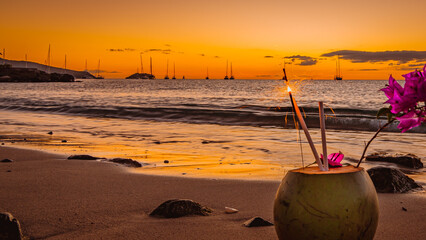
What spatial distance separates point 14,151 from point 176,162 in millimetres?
3099

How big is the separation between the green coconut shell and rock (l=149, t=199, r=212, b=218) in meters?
1.88

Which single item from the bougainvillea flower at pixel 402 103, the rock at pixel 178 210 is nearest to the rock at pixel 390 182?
the rock at pixel 178 210

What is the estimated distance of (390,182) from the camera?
480 centimetres

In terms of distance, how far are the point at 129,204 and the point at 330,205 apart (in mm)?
2714

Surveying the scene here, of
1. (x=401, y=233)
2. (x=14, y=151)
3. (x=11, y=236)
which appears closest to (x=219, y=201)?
(x=401, y=233)

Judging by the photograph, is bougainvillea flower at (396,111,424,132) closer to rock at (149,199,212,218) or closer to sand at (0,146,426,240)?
sand at (0,146,426,240)

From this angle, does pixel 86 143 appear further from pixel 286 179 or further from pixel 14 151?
pixel 286 179

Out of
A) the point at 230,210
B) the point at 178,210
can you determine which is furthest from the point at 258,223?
the point at 178,210

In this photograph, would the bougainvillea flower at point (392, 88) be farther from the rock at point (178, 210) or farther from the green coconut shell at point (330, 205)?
the rock at point (178, 210)

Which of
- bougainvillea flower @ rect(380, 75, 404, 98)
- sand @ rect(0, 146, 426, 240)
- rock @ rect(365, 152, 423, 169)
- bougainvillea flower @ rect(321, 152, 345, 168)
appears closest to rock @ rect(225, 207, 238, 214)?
sand @ rect(0, 146, 426, 240)

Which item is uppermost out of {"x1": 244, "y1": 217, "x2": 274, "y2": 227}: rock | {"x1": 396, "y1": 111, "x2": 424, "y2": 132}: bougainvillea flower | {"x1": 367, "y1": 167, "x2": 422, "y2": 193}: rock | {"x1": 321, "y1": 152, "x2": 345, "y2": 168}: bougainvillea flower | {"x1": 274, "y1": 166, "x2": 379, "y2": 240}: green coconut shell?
{"x1": 396, "y1": 111, "x2": 424, "y2": 132}: bougainvillea flower

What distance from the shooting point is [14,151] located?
25.6ft

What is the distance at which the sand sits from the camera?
10.8ft

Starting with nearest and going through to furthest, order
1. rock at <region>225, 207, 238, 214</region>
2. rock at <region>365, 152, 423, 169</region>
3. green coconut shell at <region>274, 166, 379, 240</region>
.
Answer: green coconut shell at <region>274, 166, 379, 240</region>, rock at <region>225, 207, 238, 214</region>, rock at <region>365, 152, 423, 169</region>
